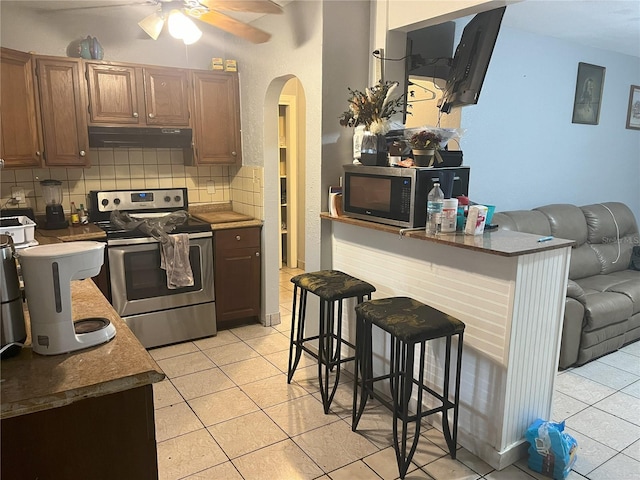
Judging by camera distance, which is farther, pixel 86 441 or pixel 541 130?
pixel 541 130

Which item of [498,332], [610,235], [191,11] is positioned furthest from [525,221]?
[191,11]

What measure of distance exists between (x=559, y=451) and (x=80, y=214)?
3.46m

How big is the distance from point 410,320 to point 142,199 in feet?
8.57

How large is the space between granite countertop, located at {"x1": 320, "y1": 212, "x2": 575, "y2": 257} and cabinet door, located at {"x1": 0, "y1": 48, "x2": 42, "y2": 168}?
248cm

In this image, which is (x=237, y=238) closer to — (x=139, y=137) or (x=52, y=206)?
(x=139, y=137)

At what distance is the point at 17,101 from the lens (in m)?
3.11

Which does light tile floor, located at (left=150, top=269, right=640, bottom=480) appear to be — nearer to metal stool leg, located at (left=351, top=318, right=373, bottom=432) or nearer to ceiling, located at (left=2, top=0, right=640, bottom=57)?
metal stool leg, located at (left=351, top=318, right=373, bottom=432)

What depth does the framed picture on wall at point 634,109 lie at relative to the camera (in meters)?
5.04

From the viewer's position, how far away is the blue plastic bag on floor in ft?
6.98

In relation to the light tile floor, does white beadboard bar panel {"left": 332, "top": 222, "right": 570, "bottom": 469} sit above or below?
above

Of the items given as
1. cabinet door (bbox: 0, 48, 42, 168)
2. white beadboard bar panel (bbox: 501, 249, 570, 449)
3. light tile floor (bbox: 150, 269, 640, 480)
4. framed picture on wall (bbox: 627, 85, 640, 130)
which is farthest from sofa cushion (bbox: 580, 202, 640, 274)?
cabinet door (bbox: 0, 48, 42, 168)

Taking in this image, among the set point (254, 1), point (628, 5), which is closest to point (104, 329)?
point (254, 1)

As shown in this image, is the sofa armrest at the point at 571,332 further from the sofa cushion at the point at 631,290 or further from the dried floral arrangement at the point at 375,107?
the dried floral arrangement at the point at 375,107

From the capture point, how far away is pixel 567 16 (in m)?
3.52
